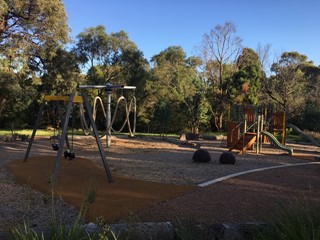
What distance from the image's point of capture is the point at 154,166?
9875mm

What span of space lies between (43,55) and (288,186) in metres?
17.7

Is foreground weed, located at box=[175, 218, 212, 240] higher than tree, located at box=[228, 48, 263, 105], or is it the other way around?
tree, located at box=[228, 48, 263, 105]

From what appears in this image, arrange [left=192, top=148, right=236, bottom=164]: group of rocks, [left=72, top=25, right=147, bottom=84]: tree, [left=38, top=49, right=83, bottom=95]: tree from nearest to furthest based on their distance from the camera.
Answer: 1. [left=192, top=148, right=236, bottom=164]: group of rocks
2. [left=38, top=49, right=83, bottom=95]: tree
3. [left=72, top=25, right=147, bottom=84]: tree

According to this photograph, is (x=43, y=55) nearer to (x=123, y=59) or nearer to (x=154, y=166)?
(x=123, y=59)

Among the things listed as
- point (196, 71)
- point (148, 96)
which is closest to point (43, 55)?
point (148, 96)

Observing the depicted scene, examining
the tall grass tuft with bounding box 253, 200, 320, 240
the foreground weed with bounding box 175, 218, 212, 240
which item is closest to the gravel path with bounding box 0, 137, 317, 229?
the foreground weed with bounding box 175, 218, 212, 240

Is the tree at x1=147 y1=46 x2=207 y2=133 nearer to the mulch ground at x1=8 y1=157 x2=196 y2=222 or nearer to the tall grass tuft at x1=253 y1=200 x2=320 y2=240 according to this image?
the mulch ground at x1=8 y1=157 x2=196 y2=222

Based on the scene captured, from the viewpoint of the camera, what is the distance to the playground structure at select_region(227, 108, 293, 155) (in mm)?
14867

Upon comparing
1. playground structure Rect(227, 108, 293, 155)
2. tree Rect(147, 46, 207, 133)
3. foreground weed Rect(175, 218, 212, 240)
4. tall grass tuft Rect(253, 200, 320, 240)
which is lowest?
foreground weed Rect(175, 218, 212, 240)

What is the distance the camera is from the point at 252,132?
16172 millimetres

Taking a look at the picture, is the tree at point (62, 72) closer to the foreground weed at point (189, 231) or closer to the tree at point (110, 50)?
the tree at point (110, 50)

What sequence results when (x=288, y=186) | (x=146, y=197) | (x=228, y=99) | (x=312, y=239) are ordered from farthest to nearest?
1. (x=228, y=99)
2. (x=288, y=186)
3. (x=146, y=197)
4. (x=312, y=239)

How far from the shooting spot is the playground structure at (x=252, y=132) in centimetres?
1487

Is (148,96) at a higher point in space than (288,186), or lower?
higher
